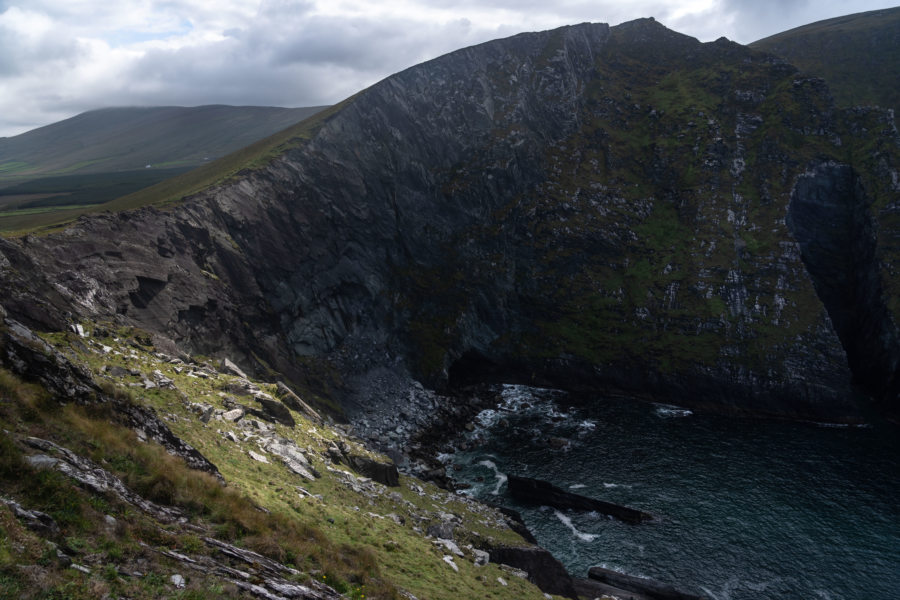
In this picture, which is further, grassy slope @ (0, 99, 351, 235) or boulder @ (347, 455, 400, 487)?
grassy slope @ (0, 99, 351, 235)

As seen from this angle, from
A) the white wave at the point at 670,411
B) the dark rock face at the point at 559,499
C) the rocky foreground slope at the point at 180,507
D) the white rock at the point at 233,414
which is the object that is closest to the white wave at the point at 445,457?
the dark rock face at the point at 559,499

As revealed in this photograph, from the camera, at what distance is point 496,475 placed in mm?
61406

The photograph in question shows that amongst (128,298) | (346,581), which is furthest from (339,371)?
(346,581)

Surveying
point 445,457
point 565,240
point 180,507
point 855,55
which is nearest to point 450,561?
point 180,507

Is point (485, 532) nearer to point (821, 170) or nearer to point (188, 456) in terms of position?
point (188, 456)

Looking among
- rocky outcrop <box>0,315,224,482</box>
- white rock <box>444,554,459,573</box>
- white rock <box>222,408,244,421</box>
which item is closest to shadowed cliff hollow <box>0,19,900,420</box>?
white rock <box>222,408,244,421</box>

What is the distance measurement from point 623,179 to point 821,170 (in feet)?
122

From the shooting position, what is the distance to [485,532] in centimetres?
3941

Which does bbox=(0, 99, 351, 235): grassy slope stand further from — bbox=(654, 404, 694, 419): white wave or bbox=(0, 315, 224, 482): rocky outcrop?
bbox=(654, 404, 694, 419): white wave

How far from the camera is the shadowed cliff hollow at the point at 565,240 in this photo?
77.1 m

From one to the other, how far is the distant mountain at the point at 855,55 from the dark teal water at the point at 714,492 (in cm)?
9962

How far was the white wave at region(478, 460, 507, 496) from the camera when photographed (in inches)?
2297

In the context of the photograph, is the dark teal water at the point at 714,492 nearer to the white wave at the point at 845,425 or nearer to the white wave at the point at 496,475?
the white wave at the point at 496,475

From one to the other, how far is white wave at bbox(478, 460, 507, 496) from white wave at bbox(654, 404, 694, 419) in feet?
102
